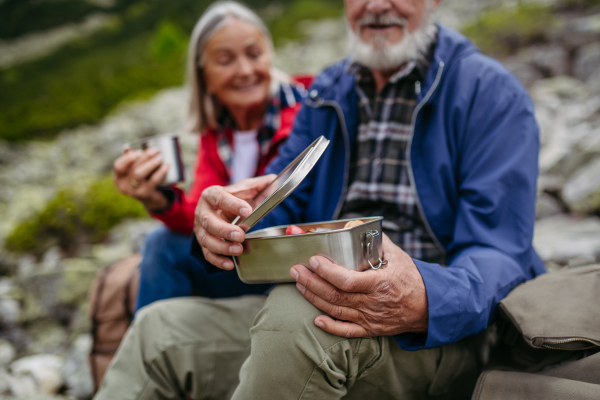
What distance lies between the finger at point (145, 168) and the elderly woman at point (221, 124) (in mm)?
138

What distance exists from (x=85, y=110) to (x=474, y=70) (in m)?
15.3

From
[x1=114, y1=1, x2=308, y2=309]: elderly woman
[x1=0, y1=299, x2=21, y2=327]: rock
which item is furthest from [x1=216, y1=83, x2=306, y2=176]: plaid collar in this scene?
[x1=0, y1=299, x2=21, y2=327]: rock

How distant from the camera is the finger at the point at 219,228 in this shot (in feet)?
4.04

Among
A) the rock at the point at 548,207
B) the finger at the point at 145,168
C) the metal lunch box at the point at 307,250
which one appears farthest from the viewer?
the rock at the point at 548,207

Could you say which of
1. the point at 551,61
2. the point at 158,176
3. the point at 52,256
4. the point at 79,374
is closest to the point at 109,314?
the point at 79,374

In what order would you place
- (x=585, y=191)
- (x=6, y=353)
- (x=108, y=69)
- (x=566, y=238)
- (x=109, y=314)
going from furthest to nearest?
(x=108, y=69) < (x=6, y=353) < (x=585, y=191) < (x=566, y=238) < (x=109, y=314)

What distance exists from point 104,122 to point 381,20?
44.8 ft

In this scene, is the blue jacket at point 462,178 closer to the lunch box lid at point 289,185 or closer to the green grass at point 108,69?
the lunch box lid at point 289,185

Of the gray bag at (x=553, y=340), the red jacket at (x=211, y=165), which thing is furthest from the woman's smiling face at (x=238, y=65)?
the gray bag at (x=553, y=340)

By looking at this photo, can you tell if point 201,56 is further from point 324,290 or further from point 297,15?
point 297,15

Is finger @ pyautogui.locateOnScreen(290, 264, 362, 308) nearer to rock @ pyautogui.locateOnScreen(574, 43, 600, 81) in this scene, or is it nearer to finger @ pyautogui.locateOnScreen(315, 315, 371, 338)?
finger @ pyautogui.locateOnScreen(315, 315, 371, 338)

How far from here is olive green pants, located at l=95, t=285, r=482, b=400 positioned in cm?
119

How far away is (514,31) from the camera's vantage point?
34.3 ft

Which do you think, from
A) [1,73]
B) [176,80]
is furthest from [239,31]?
[1,73]
